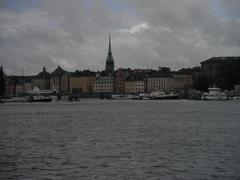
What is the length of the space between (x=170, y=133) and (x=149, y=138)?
370 cm

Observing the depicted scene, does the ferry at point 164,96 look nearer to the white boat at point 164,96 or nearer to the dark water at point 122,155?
the white boat at point 164,96

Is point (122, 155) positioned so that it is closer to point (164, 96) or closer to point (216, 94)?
point (216, 94)

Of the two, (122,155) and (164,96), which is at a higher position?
(164,96)

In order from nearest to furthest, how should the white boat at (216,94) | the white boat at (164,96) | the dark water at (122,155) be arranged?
the dark water at (122,155) < the white boat at (216,94) < the white boat at (164,96)

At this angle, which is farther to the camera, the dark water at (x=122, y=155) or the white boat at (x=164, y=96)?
the white boat at (x=164, y=96)

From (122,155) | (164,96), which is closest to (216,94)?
(164,96)

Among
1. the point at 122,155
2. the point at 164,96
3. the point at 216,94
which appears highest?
the point at 216,94

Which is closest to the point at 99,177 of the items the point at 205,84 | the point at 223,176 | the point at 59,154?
the point at 223,176

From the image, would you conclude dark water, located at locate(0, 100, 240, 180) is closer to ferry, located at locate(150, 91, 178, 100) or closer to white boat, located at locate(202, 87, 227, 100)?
white boat, located at locate(202, 87, 227, 100)

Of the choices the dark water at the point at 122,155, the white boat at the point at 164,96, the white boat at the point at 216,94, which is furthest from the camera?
the white boat at the point at 164,96

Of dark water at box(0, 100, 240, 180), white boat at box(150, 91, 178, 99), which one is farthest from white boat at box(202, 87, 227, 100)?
dark water at box(0, 100, 240, 180)

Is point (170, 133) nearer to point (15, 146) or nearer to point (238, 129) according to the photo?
point (238, 129)

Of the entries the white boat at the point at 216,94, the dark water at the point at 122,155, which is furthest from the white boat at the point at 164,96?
the dark water at the point at 122,155

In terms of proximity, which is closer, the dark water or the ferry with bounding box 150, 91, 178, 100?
the dark water
